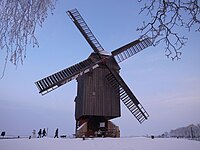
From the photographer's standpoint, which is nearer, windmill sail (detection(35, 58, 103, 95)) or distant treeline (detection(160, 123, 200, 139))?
windmill sail (detection(35, 58, 103, 95))

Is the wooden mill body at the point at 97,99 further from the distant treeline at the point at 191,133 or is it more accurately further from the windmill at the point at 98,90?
the distant treeline at the point at 191,133

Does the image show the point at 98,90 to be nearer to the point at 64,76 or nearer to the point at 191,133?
the point at 64,76

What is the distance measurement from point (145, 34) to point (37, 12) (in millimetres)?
1340

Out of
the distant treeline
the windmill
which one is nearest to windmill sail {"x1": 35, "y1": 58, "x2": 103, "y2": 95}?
the windmill

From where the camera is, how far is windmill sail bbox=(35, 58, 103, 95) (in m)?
15.2

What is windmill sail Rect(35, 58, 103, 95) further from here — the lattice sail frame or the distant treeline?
the distant treeline

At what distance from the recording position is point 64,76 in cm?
1587

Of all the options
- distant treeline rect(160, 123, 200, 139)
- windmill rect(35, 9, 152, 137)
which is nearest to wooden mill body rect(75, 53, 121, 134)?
windmill rect(35, 9, 152, 137)

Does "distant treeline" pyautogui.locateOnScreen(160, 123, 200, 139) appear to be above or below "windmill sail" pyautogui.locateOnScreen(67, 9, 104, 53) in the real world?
below

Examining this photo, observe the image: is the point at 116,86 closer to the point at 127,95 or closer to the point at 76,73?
the point at 127,95

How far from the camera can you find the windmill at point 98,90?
51.9 feet

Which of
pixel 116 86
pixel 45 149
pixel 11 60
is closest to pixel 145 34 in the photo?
pixel 11 60

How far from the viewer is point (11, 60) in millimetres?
2143

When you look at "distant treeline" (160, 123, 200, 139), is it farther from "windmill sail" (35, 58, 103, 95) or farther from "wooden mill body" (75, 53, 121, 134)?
"windmill sail" (35, 58, 103, 95)
